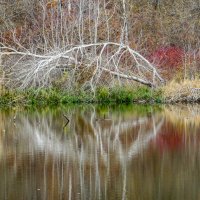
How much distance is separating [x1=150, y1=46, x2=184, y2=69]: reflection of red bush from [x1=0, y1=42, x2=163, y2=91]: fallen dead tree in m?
2.53

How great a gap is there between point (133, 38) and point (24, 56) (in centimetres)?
926

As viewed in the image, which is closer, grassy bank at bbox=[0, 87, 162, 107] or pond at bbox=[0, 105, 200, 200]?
pond at bbox=[0, 105, 200, 200]

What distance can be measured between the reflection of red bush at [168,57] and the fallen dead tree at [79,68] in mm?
2533

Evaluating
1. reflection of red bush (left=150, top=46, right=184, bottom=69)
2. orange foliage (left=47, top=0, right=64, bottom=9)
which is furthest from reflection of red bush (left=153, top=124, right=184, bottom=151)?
orange foliage (left=47, top=0, right=64, bottom=9)

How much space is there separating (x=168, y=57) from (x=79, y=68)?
7.92 meters

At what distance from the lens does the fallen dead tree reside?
26.8 m

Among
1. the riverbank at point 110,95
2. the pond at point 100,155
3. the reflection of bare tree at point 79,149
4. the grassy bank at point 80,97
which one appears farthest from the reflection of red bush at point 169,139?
the grassy bank at point 80,97

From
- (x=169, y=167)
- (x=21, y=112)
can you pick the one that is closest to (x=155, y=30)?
(x=21, y=112)

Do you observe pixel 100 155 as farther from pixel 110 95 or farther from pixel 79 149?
pixel 110 95

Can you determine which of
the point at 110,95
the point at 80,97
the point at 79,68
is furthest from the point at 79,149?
the point at 110,95

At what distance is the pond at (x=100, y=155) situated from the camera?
11.1 m

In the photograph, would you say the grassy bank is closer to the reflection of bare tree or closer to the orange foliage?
the reflection of bare tree

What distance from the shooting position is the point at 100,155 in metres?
14.9

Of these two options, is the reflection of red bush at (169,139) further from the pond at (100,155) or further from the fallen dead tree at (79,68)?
→ the fallen dead tree at (79,68)
